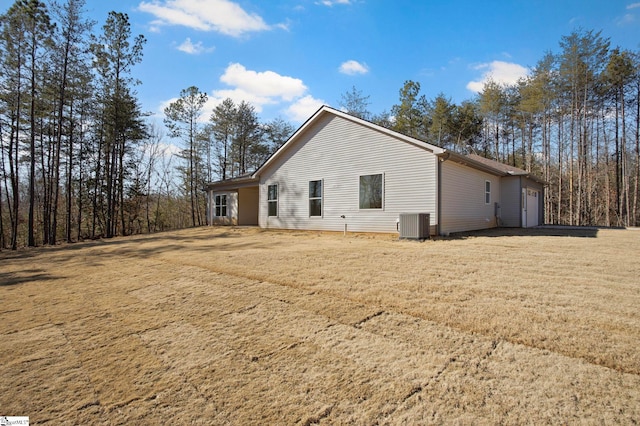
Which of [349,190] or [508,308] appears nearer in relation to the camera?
[508,308]

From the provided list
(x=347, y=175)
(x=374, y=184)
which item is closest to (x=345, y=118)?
(x=347, y=175)

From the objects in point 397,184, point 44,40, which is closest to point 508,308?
point 397,184

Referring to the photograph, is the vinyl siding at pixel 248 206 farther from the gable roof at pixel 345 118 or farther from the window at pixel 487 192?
the window at pixel 487 192

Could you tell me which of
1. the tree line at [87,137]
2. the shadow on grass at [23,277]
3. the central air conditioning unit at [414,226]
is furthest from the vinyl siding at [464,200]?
the tree line at [87,137]

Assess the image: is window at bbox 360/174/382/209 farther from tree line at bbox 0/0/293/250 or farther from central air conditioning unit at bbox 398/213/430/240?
tree line at bbox 0/0/293/250

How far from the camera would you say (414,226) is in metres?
8.83

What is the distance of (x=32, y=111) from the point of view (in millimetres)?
13258

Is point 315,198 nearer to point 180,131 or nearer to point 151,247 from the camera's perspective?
point 151,247

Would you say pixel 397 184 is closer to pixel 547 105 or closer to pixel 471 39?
pixel 471 39

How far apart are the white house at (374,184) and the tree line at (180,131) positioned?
30.4ft

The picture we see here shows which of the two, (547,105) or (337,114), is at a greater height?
(547,105)

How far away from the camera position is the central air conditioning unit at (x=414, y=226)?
28.6 ft

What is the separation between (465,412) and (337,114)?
11.3 m

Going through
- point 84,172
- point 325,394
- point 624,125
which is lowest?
point 325,394
